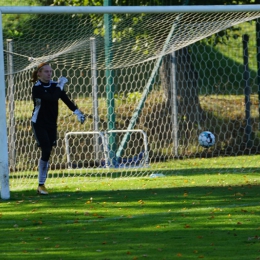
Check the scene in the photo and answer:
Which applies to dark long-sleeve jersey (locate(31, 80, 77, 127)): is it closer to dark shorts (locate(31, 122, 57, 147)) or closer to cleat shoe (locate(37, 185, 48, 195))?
dark shorts (locate(31, 122, 57, 147))

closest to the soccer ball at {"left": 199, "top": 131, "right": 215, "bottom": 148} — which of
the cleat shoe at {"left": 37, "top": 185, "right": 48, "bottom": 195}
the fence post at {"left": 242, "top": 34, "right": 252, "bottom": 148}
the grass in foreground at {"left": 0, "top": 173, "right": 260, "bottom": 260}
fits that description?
the grass in foreground at {"left": 0, "top": 173, "right": 260, "bottom": 260}

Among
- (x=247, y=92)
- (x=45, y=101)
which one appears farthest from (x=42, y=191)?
(x=247, y=92)

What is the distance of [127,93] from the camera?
16.0m

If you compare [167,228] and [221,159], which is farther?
[221,159]

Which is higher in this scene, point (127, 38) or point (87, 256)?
point (127, 38)

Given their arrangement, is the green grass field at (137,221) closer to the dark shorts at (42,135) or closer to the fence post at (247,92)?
the dark shorts at (42,135)

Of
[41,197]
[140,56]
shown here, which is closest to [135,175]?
[140,56]

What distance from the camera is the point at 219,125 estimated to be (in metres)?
16.4

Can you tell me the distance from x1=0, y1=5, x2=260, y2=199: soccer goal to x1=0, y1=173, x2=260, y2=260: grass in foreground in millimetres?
1253

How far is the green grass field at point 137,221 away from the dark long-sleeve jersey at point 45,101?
972mm

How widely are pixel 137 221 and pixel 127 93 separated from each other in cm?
855

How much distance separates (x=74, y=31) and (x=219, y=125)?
5.72 meters

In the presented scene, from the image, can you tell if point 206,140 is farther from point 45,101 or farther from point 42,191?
point 42,191

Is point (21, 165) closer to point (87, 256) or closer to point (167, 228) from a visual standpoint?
point (167, 228)
